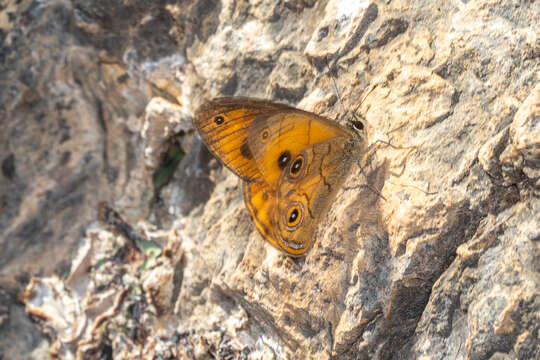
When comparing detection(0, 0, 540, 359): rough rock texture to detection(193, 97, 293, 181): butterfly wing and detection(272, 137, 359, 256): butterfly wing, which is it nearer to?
detection(272, 137, 359, 256): butterfly wing

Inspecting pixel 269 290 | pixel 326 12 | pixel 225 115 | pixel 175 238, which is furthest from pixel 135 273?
pixel 326 12

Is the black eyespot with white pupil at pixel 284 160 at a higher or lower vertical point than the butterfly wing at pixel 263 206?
higher

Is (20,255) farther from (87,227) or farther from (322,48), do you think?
(322,48)

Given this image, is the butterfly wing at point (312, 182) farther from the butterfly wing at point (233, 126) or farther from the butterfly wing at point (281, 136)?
the butterfly wing at point (233, 126)

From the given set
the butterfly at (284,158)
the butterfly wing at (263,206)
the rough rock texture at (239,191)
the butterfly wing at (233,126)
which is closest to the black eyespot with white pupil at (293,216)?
the butterfly at (284,158)

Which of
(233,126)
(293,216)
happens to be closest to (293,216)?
(293,216)

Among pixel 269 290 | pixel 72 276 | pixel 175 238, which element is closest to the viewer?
pixel 269 290
